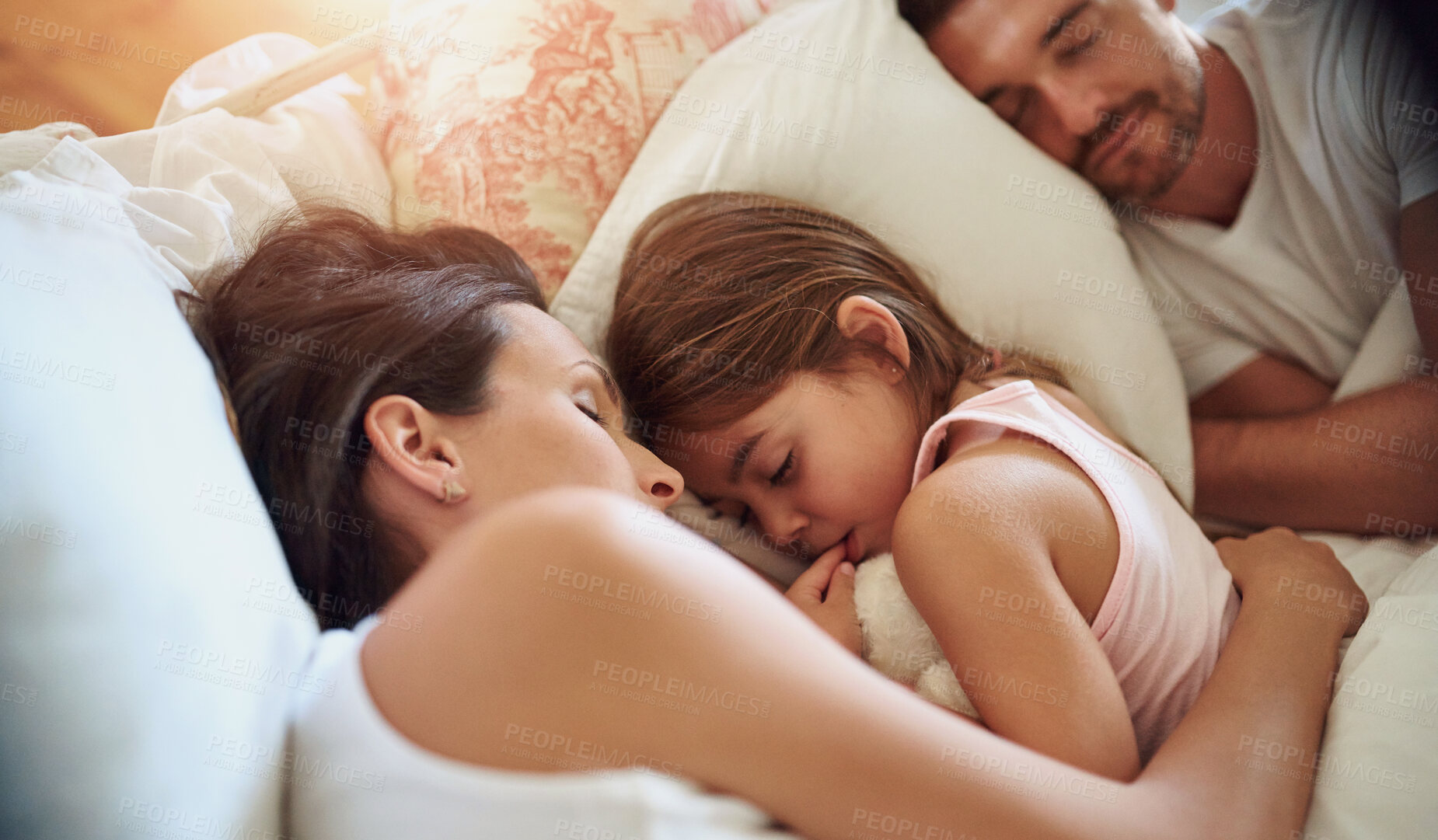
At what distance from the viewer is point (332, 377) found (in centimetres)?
78

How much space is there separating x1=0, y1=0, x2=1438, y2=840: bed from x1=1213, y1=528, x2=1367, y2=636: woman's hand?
4 cm

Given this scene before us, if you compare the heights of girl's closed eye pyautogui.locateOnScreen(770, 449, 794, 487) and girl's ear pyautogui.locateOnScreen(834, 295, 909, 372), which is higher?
girl's ear pyautogui.locateOnScreen(834, 295, 909, 372)

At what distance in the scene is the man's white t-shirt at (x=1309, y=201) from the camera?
104cm

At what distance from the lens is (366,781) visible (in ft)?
1.79

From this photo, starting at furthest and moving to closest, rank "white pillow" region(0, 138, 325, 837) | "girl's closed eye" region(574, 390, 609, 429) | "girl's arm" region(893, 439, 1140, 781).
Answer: "girl's closed eye" region(574, 390, 609, 429) → "girl's arm" region(893, 439, 1140, 781) → "white pillow" region(0, 138, 325, 837)

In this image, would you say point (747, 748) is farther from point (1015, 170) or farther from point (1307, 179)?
point (1307, 179)

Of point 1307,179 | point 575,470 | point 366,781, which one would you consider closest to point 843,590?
point 575,470

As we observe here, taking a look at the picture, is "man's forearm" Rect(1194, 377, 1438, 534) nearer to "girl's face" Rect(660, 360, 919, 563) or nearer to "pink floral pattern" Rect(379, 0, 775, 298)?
"girl's face" Rect(660, 360, 919, 563)

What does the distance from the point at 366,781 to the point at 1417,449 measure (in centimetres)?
115

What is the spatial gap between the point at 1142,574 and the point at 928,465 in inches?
9.3

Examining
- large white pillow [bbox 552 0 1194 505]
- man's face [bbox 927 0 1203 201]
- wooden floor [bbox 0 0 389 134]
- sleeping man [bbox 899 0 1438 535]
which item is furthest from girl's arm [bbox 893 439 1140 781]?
wooden floor [bbox 0 0 389 134]

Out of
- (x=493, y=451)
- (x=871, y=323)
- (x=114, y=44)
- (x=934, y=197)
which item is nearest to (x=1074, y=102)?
(x=934, y=197)

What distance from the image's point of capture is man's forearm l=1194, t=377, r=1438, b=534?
38.0 inches

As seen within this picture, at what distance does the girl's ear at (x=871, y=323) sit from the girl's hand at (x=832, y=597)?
242 mm
